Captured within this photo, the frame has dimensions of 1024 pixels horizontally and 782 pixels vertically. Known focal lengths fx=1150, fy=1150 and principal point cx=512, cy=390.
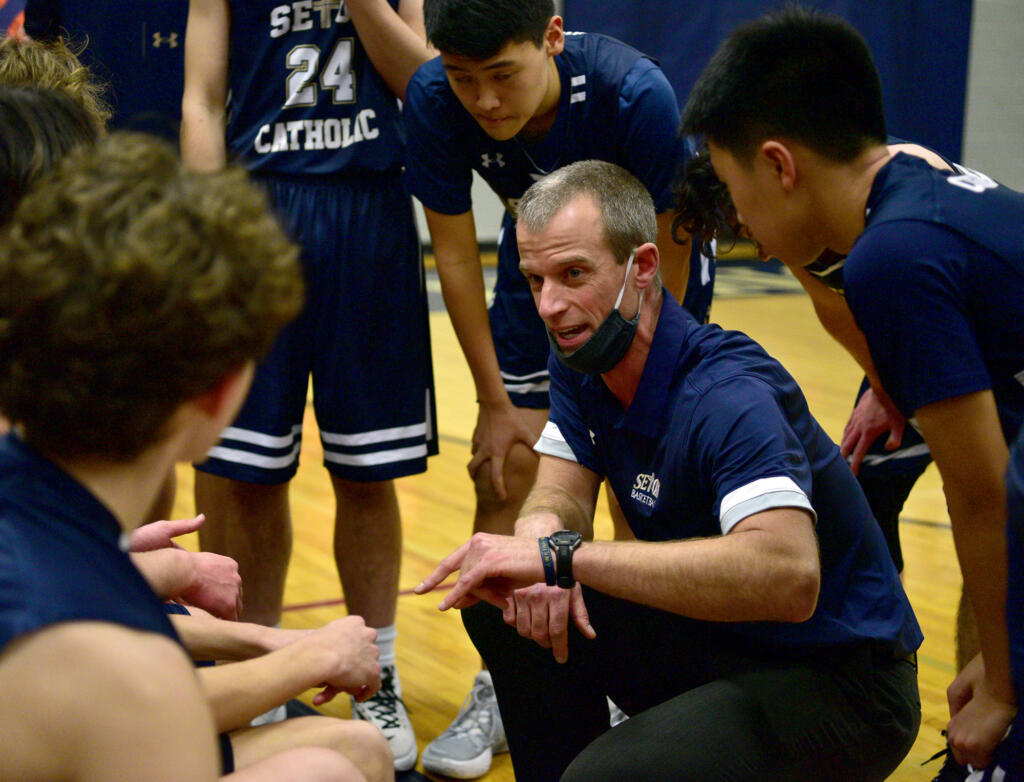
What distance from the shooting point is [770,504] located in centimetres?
174

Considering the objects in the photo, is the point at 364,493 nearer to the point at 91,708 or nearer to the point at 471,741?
the point at 471,741

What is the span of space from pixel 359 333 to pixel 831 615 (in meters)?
1.37

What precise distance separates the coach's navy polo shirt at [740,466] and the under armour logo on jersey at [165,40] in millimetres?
2138

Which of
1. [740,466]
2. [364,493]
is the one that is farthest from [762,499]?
[364,493]

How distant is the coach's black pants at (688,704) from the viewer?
68.5 inches

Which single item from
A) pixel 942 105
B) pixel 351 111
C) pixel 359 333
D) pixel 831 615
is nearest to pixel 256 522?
pixel 359 333

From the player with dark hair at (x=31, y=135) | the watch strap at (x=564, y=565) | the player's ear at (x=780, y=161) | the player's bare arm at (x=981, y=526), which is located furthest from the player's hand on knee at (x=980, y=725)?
the player with dark hair at (x=31, y=135)

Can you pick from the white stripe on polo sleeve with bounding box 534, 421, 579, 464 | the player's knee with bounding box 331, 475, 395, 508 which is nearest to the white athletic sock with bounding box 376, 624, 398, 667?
the player's knee with bounding box 331, 475, 395, 508

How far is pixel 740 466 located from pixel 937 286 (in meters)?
0.42

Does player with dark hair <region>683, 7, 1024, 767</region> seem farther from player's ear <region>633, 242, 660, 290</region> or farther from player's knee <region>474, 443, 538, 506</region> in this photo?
player's knee <region>474, 443, 538, 506</region>

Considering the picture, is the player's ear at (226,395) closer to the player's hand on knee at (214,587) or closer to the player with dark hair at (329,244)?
the player's hand on knee at (214,587)

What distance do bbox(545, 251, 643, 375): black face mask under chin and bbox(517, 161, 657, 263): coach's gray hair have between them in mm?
81

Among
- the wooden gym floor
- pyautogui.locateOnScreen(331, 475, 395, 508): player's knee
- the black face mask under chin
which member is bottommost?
the wooden gym floor

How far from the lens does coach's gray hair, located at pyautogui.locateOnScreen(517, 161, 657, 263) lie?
209 centimetres
